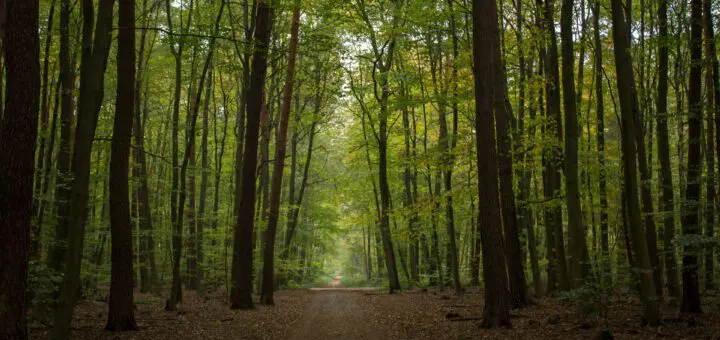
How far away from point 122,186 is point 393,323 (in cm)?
696

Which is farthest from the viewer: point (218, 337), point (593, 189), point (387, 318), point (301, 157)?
point (301, 157)

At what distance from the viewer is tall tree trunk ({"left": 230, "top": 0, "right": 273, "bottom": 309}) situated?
51.4ft

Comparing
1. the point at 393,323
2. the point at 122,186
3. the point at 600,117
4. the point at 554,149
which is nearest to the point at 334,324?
the point at 393,323

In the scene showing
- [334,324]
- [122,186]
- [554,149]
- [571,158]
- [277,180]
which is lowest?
[334,324]

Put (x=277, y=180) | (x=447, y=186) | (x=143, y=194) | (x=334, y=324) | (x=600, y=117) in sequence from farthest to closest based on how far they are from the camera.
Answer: (x=143, y=194) < (x=447, y=186) < (x=277, y=180) < (x=600, y=117) < (x=334, y=324)

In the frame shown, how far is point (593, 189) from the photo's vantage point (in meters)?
15.2

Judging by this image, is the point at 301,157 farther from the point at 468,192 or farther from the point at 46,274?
the point at 46,274

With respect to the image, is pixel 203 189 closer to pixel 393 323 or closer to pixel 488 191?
pixel 393 323

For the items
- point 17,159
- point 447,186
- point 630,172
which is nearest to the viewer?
point 17,159

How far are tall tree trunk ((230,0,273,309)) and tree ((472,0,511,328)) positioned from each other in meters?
7.61

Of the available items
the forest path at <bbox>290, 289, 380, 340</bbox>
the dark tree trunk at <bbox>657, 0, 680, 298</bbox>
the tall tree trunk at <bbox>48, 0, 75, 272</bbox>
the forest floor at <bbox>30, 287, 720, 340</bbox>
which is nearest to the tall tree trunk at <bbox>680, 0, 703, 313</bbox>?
the dark tree trunk at <bbox>657, 0, 680, 298</bbox>

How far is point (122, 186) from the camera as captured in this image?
35.1 ft

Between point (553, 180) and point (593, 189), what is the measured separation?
1.20m

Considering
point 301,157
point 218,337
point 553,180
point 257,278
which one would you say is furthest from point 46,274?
point 301,157
